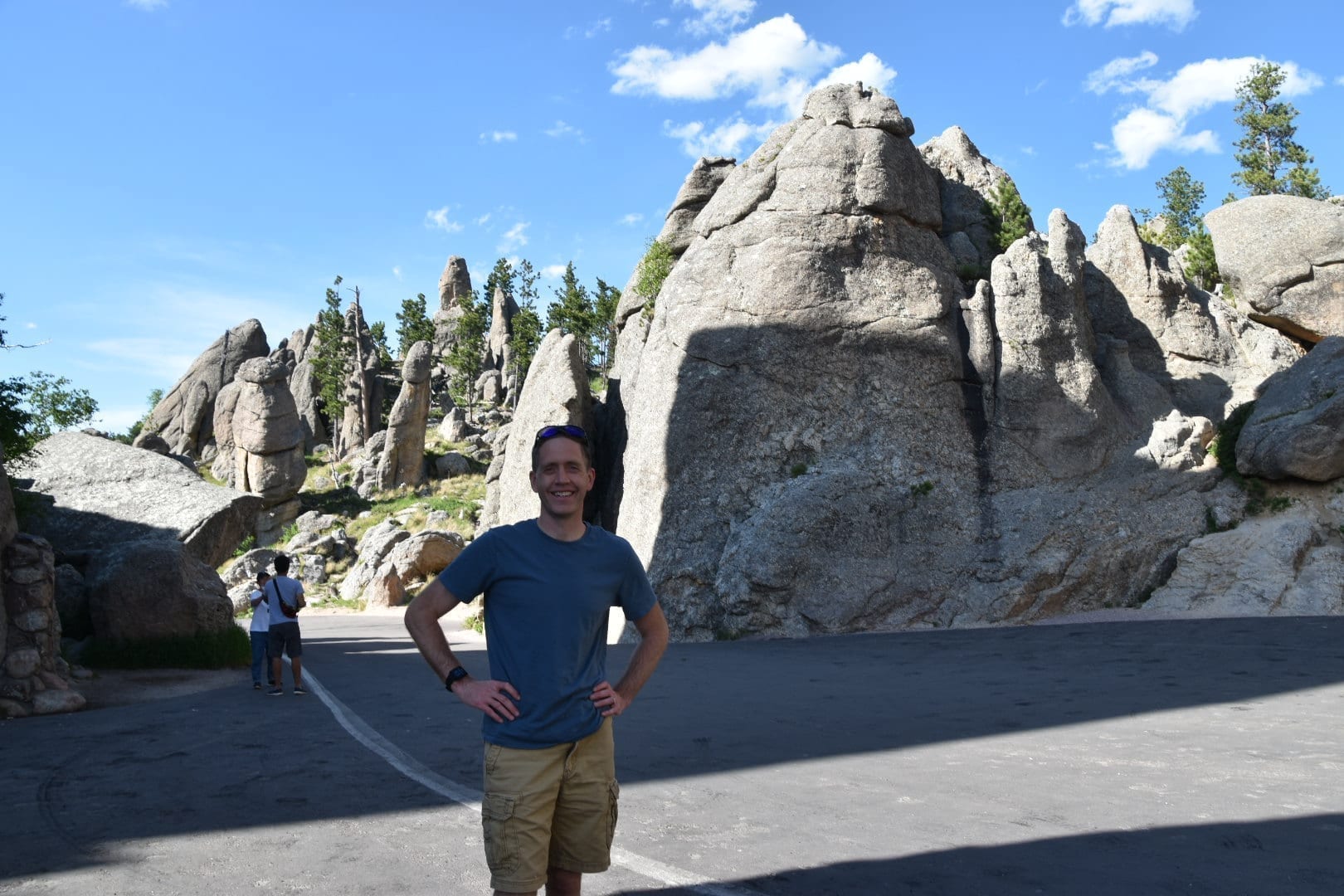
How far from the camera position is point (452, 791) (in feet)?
20.5

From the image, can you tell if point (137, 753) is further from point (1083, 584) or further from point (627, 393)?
point (627, 393)

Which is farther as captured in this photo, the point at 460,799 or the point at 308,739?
the point at 308,739

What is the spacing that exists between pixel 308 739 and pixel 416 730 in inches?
34.4

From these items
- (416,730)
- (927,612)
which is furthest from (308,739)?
(927,612)

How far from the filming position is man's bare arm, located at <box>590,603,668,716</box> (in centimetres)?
326

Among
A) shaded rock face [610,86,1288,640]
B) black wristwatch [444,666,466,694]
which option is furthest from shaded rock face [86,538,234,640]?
black wristwatch [444,666,466,694]

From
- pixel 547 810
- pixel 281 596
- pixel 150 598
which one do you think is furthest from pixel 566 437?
pixel 150 598

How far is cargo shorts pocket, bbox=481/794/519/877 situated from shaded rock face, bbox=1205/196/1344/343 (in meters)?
26.3

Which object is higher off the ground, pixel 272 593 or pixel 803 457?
pixel 803 457

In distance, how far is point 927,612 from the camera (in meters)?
18.0

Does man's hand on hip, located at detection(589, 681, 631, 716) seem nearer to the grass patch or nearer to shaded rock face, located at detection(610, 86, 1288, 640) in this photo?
the grass patch

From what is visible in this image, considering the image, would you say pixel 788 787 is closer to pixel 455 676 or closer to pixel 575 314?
pixel 455 676

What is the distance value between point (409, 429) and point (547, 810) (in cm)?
4817

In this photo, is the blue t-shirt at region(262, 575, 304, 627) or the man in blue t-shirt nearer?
the man in blue t-shirt
